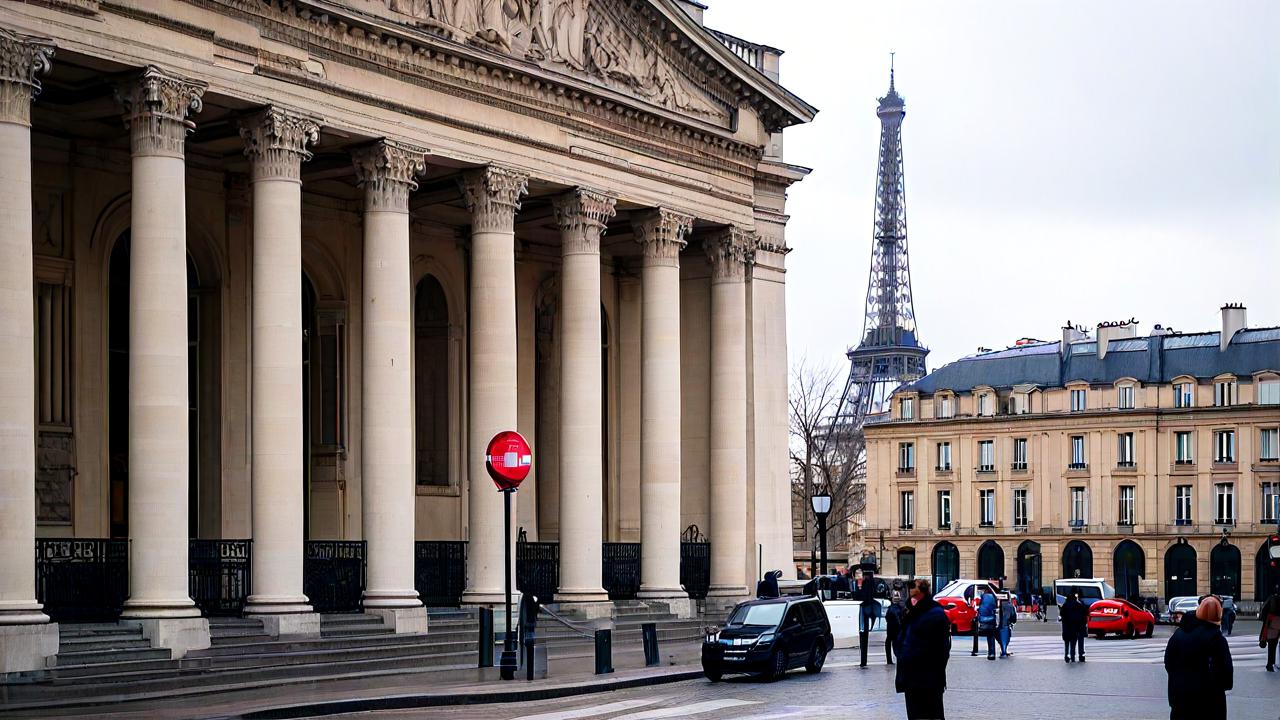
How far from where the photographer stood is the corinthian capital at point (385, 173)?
3681 centimetres

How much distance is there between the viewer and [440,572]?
40938mm

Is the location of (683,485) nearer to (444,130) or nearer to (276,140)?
(444,130)

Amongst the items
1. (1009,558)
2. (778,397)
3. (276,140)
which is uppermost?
(276,140)

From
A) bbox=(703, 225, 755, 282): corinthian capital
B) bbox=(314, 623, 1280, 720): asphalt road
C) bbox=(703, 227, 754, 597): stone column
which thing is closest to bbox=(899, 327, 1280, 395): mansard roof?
bbox=(703, 225, 755, 282): corinthian capital

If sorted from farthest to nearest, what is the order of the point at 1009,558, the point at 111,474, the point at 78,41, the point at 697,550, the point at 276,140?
the point at 1009,558
the point at 697,550
the point at 111,474
the point at 276,140
the point at 78,41

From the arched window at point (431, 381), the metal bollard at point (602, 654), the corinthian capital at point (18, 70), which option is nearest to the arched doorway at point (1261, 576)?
the arched window at point (431, 381)

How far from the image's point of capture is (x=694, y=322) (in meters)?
49.2

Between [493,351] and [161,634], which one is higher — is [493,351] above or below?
above

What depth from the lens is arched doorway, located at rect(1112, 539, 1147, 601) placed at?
110938 mm

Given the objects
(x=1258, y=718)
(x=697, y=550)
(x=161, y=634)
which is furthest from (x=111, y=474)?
(x=1258, y=718)

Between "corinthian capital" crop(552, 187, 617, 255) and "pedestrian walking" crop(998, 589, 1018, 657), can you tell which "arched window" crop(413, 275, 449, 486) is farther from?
"pedestrian walking" crop(998, 589, 1018, 657)

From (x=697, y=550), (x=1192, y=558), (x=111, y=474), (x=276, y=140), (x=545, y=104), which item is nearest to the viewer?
(x=276, y=140)

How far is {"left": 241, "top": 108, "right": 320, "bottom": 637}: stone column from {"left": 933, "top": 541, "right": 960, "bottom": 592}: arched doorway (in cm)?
8845

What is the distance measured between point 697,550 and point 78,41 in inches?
919
